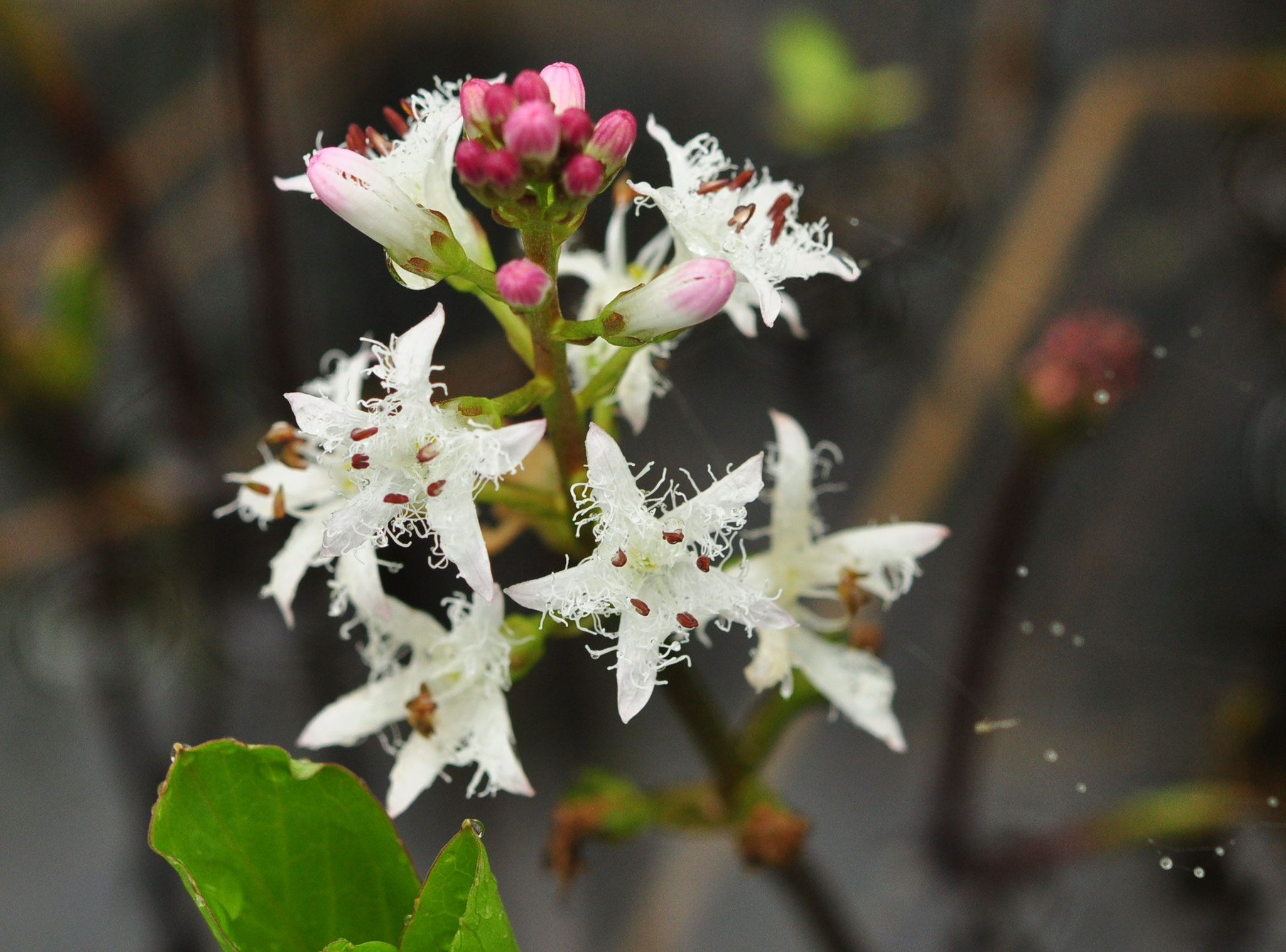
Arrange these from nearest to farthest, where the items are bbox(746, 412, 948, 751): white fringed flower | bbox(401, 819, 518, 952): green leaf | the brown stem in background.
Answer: bbox(401, 819, 518, 952): green leaf
bbox(746, 412, 948, 751): white fringed flower
the brown stem in background

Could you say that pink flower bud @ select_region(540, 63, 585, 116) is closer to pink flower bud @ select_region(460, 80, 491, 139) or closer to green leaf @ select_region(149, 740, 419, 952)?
pink flower bud @ select_region(460, 80, 491, 139)

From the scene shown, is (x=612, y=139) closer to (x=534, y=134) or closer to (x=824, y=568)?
(x=534, y=134)

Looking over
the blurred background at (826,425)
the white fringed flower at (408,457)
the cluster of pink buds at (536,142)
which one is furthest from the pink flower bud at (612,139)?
the blurred background at (826,425)

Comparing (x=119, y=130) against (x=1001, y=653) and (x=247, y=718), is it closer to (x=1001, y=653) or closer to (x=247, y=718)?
(x=247, y=718)

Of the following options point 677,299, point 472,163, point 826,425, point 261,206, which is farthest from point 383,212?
point 826,425

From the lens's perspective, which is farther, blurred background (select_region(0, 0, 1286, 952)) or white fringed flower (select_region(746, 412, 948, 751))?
blurred background (select_region(0, 0, 1286, 952))

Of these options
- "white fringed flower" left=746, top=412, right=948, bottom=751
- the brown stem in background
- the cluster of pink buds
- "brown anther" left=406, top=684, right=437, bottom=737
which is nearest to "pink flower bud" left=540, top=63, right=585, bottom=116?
the cluster of pink buds

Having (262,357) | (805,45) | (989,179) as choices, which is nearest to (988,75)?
(989,179)
